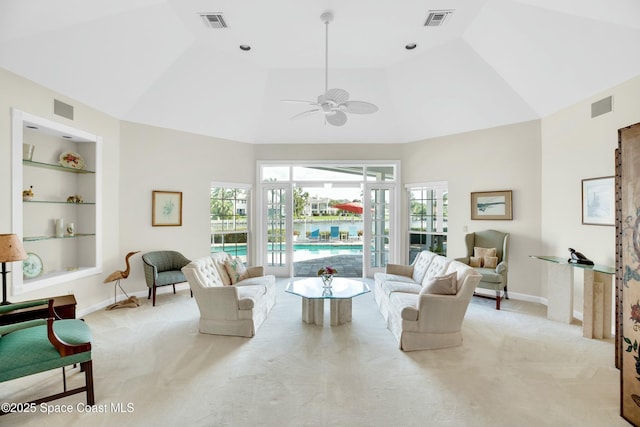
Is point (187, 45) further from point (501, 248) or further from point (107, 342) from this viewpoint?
point (501, 248)

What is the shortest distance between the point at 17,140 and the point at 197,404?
3.54m

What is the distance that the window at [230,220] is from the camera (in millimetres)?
6160

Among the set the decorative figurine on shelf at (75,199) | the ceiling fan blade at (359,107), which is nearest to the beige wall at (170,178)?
the decorative figurine on shelf at (75,199)

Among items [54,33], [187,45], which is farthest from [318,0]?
[54,33]

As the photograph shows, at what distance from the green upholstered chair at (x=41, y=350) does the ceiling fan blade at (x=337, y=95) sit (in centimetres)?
318

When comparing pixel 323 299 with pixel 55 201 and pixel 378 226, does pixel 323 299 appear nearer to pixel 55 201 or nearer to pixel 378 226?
→ pixel 378 226

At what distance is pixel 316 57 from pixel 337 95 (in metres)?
1.92

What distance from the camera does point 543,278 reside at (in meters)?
4.84

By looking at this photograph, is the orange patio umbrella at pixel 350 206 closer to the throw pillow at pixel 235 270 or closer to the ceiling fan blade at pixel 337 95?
the throw pillow at pixel 235 270

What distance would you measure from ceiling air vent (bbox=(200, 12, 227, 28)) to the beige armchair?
5.14 metres

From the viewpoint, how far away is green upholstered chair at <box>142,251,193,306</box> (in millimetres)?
4621

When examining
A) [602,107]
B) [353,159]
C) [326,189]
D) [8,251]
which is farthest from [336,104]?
[8,251]

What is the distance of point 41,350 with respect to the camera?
214cm

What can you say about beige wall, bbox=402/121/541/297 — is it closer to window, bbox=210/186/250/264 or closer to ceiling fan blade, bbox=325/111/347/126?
ceiling fan blade, bbox=325/111/347/126
